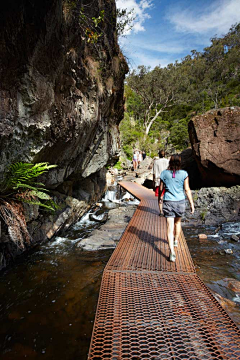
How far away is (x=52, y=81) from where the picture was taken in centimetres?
418

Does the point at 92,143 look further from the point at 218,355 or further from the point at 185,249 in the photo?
the point at 218,355

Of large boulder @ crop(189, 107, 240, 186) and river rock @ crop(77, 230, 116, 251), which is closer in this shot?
river rock @ crop(77, 230, 116, 251)

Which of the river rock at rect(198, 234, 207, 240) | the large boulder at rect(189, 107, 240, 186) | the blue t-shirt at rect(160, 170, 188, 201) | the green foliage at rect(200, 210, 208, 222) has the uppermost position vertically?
the large boulder at rect(189, 107, 240, 186)

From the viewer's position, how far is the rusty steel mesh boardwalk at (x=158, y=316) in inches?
82.0

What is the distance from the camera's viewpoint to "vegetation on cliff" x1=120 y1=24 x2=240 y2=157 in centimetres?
3055

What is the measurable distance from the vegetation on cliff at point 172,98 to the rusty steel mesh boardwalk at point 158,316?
2346 centimetres

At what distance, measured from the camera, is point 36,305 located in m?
3.65

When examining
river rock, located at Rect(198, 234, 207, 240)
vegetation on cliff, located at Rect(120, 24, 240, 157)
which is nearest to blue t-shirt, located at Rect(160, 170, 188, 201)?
river rock, located at Rect(198, 234, 207, 240)

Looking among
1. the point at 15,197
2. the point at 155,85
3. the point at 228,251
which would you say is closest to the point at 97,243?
the point at 15,197

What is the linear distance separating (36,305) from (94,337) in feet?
6.60

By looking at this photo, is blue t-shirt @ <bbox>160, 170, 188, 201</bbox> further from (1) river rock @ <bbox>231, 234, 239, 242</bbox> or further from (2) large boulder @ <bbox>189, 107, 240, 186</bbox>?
(2) large boulder @ <bbox>189, 107, 240, 186</bbox>

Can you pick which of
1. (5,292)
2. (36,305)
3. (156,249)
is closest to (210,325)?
(156,249)

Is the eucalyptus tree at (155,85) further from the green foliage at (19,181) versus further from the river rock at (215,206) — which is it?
the green foliage at (19,181)

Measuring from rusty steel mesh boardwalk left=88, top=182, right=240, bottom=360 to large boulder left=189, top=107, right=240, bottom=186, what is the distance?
7.60 m
